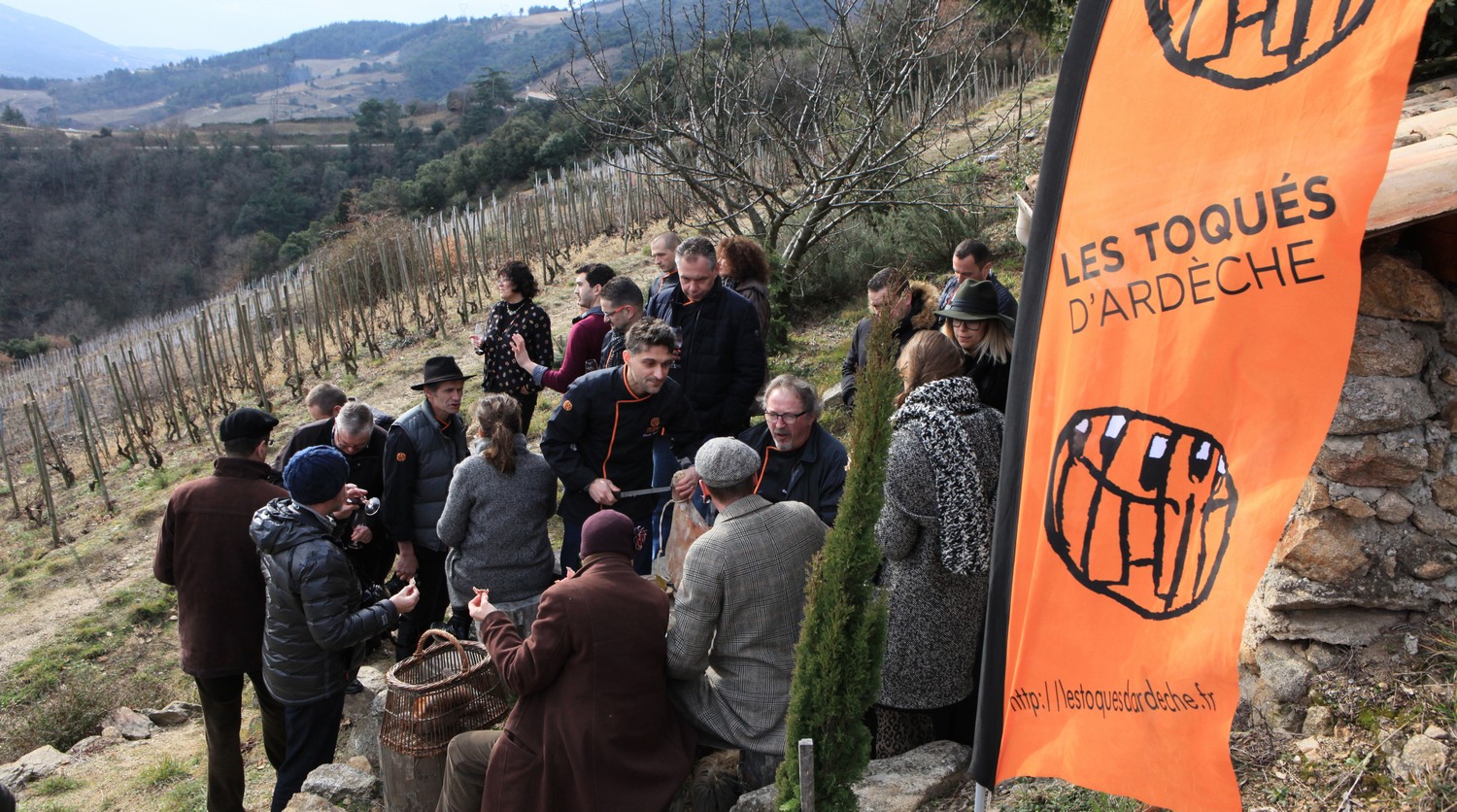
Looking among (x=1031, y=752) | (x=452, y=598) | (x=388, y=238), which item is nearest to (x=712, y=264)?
(x=452, y=598)

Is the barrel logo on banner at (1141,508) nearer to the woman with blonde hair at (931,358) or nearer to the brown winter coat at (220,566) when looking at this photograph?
the woman with blonde hair at (931,358)

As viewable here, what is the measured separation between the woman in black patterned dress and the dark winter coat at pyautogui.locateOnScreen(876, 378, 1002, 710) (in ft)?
10.3

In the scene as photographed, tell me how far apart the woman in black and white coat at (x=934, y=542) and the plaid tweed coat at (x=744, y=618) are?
0.32 meters

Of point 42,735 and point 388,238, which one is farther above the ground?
point 388,238

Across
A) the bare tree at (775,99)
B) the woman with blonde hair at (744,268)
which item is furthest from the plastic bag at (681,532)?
the bare tree at (775,99)

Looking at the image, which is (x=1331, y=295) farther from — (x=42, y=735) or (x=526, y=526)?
(x=42, y=735)

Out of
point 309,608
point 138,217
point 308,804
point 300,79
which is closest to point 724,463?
point 309,608

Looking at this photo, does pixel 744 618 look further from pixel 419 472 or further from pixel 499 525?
pixel 419 472

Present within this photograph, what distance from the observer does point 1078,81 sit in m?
2.12

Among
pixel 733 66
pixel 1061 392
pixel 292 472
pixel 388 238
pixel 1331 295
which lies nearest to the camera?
pixel 1331 295

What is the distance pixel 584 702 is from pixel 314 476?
1479 mm

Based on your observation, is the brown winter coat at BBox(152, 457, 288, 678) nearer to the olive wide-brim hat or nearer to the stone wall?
the olive wide-brim hat

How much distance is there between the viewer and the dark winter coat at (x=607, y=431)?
4.34 metres

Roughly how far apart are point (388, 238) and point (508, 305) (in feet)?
40.0
